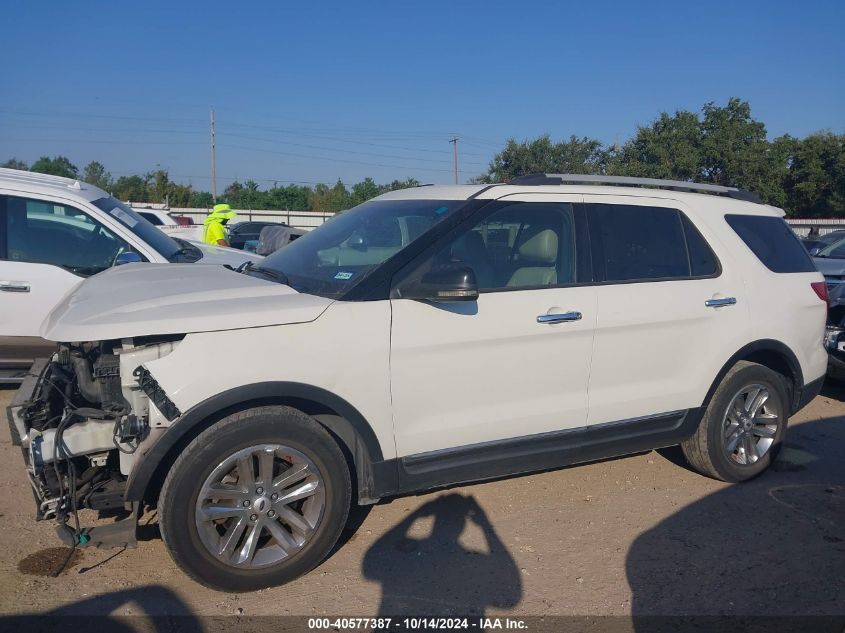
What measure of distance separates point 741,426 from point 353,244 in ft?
9.30

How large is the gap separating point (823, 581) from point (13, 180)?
6.50 meters

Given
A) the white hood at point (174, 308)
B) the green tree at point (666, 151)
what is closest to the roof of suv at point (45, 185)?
the white hood at point (174, 308)

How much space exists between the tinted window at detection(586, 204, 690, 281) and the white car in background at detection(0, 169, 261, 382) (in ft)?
12.0

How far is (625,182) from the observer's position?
4.58 meters

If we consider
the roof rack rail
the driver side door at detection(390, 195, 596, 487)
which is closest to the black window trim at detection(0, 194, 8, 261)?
the driver side door at detection(390, 195, 596, 487)

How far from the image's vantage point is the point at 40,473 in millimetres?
3096

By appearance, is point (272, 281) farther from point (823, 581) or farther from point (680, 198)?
point (823, 581)

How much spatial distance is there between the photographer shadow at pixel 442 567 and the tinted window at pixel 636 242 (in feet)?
5.38

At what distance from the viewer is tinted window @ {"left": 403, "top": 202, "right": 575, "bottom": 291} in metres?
3.75

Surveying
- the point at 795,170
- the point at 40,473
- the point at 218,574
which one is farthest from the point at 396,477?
the point at 795,170

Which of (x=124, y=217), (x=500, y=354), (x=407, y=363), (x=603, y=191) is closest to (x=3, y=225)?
(x=124, y=217)

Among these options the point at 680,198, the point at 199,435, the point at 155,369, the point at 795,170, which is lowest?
the point at 199,435

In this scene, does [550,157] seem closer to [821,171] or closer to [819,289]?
[821,171]

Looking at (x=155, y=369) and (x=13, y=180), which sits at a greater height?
(x=13, y=180)
